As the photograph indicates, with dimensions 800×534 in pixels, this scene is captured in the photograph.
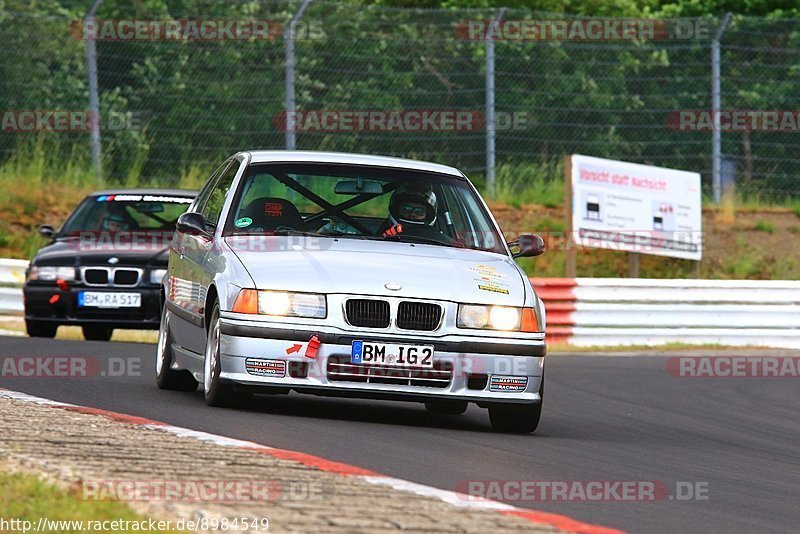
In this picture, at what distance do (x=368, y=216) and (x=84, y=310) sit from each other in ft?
20.6

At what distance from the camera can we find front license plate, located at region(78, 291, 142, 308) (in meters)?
15.7

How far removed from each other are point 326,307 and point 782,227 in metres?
18.5

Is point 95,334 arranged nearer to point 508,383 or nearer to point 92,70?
point 92,70

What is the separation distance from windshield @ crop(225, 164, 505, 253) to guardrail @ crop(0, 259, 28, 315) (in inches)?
389

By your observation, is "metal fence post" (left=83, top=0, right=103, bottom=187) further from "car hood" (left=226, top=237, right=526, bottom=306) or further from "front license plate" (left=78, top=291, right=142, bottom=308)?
"car hood" (left=226, top=237, right=526, bottom=306)

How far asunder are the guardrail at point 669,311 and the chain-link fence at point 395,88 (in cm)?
388

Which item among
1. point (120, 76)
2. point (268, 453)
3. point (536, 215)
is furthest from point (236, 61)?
point (268, 453)

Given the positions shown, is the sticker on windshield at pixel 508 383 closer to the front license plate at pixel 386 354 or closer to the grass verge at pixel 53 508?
the front license plate at pixel 386 354

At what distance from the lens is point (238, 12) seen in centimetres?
2478

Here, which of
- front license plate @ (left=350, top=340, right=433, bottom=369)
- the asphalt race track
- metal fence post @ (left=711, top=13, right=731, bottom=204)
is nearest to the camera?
the asphalt race track

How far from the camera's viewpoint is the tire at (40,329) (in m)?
16.3

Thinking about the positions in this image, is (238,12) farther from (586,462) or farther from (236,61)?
(586,462)

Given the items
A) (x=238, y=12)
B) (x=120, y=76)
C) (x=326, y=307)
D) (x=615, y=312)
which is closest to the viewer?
(x=326, y=307)

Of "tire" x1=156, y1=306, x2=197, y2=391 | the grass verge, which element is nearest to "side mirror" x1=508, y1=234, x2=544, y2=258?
"tire" x1=156, y1=306, x2=197, y2=391
